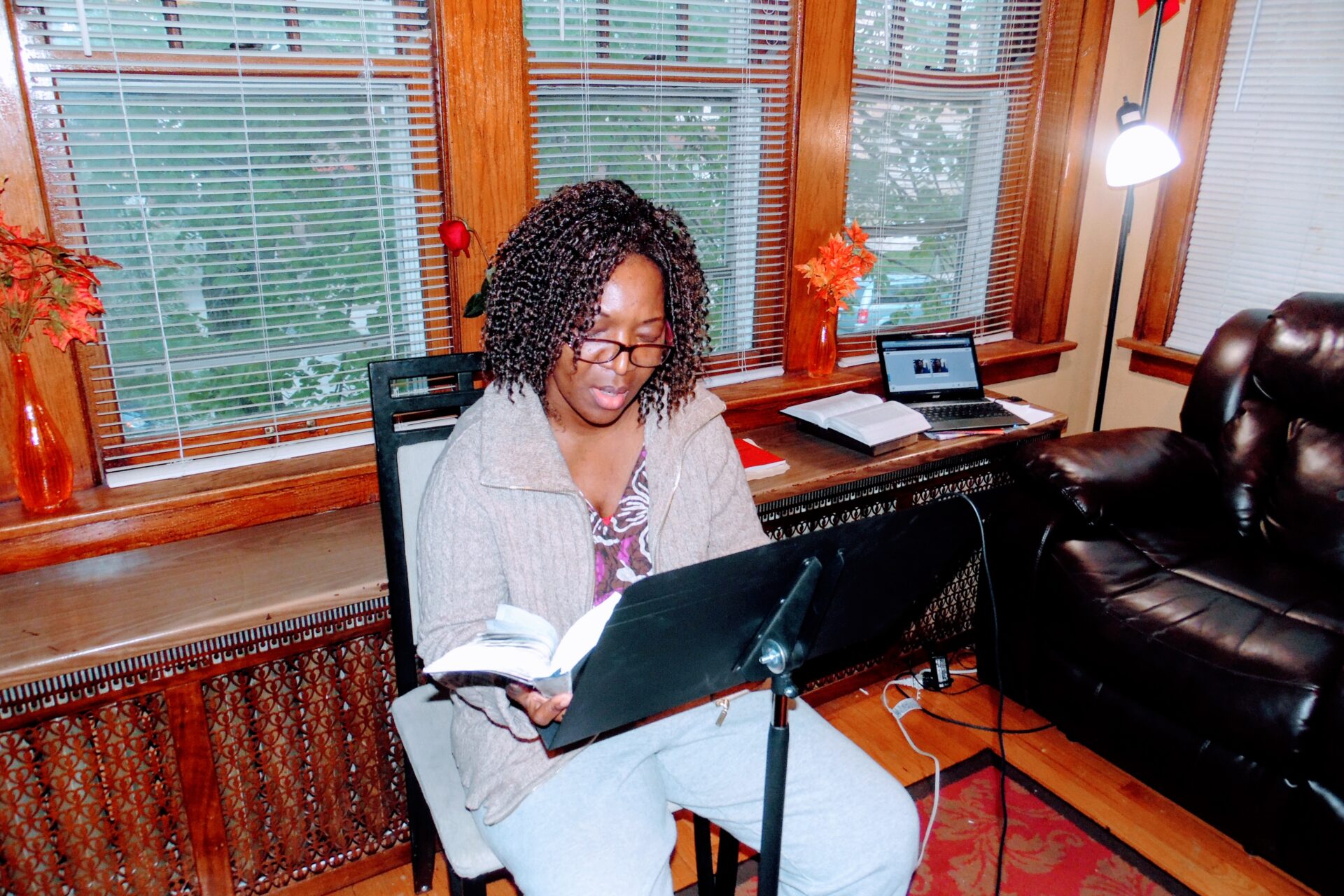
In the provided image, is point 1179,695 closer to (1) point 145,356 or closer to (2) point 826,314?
(2) point 826,314

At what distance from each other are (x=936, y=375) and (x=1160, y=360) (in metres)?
0.96

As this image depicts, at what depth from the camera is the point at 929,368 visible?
2.41 meters

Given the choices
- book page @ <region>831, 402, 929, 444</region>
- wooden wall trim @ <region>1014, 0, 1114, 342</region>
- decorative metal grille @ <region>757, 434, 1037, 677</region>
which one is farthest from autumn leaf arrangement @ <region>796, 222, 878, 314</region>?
wooden wall trim @ <region>1014, 0, 1114, 342</region>

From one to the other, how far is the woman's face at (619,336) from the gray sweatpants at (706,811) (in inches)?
18.8

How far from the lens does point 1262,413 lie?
2.22 m

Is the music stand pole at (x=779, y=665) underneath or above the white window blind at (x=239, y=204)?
underneath

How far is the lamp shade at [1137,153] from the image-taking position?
93.5 inches

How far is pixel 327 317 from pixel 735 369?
1048 millimetres

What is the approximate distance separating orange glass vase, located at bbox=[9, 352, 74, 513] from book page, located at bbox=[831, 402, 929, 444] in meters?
1.54

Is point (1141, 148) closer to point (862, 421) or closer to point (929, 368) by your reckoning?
point (929, 368)

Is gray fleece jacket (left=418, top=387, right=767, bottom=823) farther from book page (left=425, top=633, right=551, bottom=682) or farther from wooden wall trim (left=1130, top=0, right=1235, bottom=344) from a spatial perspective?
wooden wall trim (left=1130, top=0, right=1235, bottom=344)

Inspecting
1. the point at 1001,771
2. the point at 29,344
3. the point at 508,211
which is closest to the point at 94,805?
the point at 29,344

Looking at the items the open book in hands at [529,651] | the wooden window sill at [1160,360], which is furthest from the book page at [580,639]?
the wooden window sill at [1160,360]

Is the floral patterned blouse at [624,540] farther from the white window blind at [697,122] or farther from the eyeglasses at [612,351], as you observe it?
the white window blind at [697,122]
